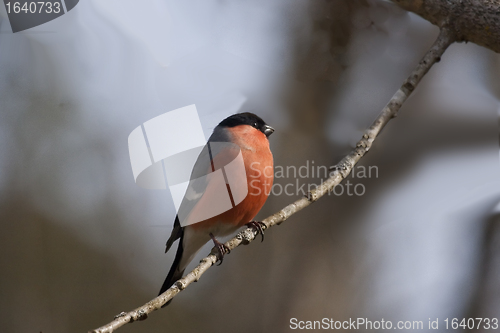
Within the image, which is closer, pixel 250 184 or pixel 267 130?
pixel 250 184

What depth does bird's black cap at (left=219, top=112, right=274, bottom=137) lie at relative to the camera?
7.29ft

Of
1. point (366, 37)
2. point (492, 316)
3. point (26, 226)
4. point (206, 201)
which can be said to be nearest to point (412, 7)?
point (366, 37)

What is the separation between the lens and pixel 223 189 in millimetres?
1927

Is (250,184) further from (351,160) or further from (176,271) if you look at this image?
(176,271)

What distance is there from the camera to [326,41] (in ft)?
10.5

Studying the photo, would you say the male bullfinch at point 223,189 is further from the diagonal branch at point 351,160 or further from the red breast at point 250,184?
the diagonal branch at point 351,160

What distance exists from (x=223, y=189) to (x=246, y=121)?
1.88 ft

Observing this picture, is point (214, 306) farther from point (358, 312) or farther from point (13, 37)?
point (13, 37)

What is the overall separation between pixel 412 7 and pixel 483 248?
2.29 meters

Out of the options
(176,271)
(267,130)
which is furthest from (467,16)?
(176,271)
